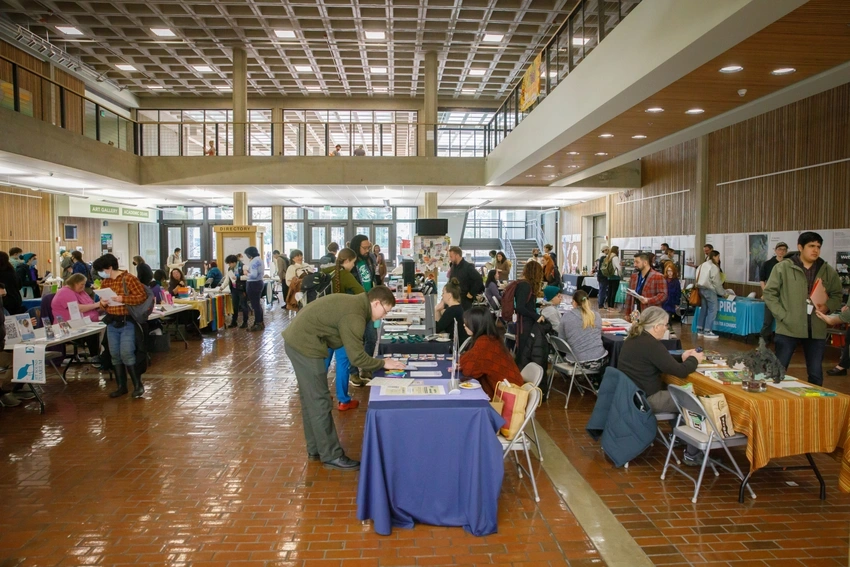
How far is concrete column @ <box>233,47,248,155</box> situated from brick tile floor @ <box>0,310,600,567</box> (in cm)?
1057

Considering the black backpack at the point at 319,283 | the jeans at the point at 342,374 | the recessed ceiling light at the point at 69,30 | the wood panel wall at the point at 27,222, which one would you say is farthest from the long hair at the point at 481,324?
the wood panel wall at the point at 27,222

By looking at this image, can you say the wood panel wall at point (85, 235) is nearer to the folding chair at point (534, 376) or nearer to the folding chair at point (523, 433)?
the folding chair at point (534, 376)

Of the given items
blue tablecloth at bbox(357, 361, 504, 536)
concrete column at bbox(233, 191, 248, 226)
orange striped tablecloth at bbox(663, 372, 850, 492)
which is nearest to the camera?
blue tablecloth at bbox(357, 361, 504, 536)

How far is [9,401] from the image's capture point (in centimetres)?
603

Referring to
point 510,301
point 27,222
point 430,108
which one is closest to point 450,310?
point 510,301

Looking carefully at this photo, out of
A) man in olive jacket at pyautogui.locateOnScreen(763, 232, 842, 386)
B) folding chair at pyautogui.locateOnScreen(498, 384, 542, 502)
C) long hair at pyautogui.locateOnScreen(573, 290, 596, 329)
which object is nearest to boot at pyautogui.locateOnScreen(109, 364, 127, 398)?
folding chair at pyautogui.locateOnScreen(498, 384, 542, 502)

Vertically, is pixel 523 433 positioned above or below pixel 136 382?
above

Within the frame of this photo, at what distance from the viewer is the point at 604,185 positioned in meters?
16.2

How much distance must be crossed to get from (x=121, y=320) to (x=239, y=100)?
36.4 feet

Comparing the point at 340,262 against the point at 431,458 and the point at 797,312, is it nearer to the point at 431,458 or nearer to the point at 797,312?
the point at 431,458

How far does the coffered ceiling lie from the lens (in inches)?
487

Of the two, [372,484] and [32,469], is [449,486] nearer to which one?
[372,484]

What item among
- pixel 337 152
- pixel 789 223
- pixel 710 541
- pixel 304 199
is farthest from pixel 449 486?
pixel 304 199

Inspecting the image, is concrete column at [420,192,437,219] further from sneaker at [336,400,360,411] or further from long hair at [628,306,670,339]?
long hair at [628,306,670,339]
